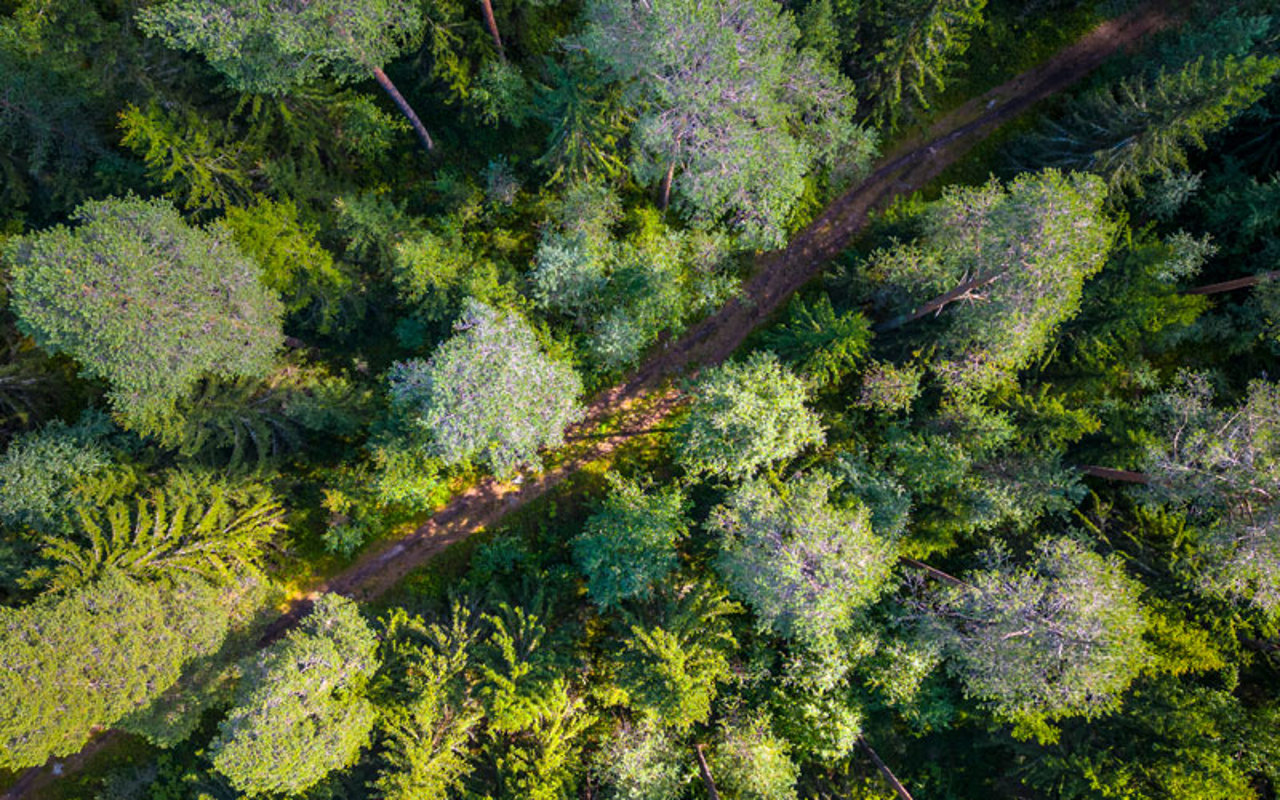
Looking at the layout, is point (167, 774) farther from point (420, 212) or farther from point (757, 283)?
point (757, 283)

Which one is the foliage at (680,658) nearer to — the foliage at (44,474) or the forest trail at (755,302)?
the forest trail at (755,302)

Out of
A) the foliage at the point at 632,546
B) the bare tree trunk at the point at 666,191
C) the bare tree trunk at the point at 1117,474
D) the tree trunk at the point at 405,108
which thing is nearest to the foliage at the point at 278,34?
the tree trunk at the point at 405,108

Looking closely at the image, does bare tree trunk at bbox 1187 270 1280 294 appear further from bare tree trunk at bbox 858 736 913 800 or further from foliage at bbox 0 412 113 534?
foliage at bbox 0 412 113 534

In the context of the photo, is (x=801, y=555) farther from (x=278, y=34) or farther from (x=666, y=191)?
(x=278, y=34)

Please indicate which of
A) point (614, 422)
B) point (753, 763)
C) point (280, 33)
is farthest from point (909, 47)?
point (753, 763)

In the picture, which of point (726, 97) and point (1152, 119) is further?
point (1152, 119)

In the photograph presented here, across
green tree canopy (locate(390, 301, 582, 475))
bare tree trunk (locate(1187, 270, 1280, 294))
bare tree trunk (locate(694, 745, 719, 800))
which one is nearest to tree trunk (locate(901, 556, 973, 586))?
bare tree trunk (locate(694, 745, 719, 800))
